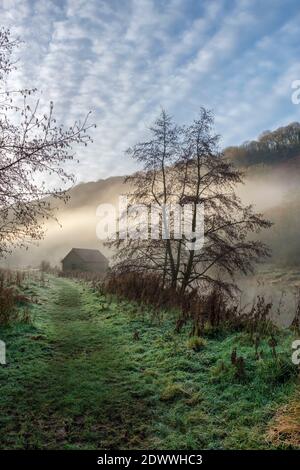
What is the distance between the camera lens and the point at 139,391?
5.36 m

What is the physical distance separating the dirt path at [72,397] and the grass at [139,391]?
13 millimetres

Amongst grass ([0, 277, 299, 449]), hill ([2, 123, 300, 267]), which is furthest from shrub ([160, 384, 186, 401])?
hill ([2, 123, 300, 267])

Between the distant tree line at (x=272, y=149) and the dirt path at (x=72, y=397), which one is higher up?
the distant tree line at (x=272, y=149)

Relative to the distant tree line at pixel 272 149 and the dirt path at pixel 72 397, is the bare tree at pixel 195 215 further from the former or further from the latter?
the distant tree line at pixel 272 149

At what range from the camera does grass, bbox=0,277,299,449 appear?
412 centimetres

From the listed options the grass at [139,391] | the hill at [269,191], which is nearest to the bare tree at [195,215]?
the grass at [139,391]

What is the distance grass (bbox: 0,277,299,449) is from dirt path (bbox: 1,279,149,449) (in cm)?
1

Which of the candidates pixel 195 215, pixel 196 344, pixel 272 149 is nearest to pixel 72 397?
pixel 196 344

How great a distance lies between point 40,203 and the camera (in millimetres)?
6395

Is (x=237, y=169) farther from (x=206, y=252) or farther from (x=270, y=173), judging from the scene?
(x=270, y=173)

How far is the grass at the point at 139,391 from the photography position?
412 centimetres

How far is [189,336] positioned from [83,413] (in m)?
3.30

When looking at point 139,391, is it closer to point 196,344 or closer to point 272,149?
point 196,344
